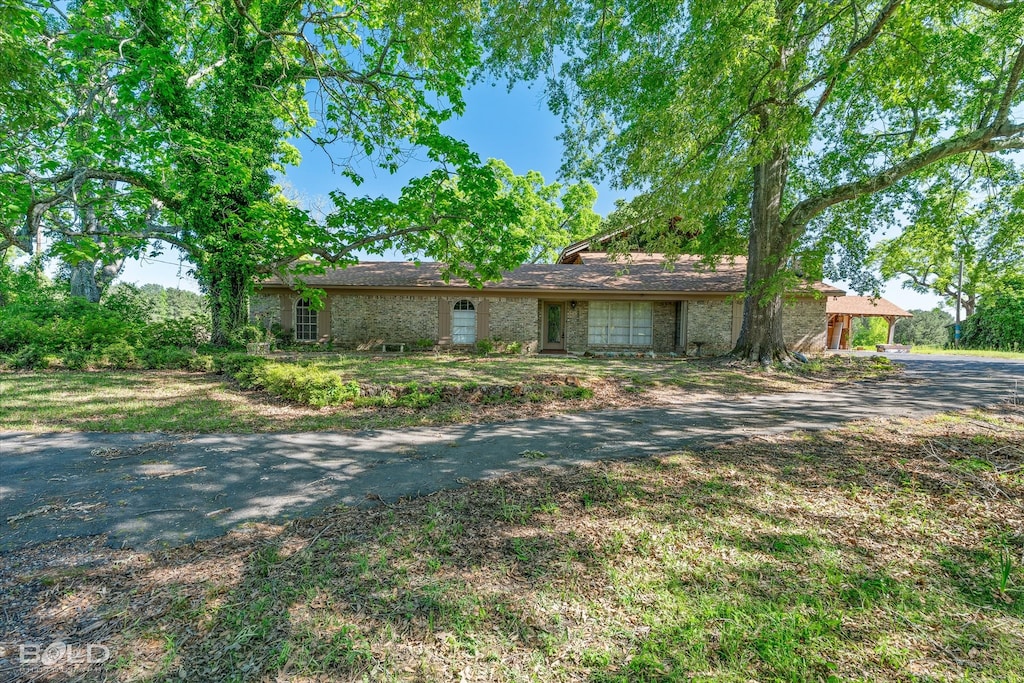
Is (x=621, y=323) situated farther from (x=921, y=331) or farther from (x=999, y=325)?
(x=921, y=331)

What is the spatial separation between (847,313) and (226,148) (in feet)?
100

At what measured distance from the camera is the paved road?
304 cm

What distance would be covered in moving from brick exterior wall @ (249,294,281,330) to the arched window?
6631 millimetres

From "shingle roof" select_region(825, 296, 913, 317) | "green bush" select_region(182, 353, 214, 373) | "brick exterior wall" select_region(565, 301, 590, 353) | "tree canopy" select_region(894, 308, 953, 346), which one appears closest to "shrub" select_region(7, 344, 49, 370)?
"green bush" select_region(182, 353, 214, 373)

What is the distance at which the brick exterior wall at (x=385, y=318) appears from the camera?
1625cm

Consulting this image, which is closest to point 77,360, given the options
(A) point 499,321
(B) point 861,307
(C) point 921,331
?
(A) point 499,321

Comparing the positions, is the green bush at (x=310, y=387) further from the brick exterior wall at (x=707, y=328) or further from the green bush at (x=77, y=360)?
the brick exterior wall at (x=707, y=328)

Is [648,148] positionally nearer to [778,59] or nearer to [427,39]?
[778,59]

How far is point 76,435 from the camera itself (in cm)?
503

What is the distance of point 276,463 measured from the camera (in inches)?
167

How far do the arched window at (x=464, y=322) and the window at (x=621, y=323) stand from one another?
469cm

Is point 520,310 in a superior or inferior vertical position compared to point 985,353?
superior

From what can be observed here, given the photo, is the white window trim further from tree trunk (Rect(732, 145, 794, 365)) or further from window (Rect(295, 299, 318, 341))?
tree trunk (Rect(732, 145, 794, 365))

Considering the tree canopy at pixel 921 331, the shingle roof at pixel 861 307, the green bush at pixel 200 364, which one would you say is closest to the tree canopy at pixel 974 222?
the shingle roof at pixel 861 307
